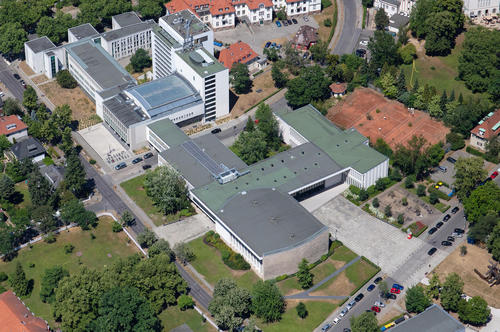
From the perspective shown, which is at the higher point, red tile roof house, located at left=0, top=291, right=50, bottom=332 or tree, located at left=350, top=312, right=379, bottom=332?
tree, located at left=350, top=312, right=379, bottom=332

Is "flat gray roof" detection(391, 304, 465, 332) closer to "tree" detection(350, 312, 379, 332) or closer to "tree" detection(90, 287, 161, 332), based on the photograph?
"tree" detection(350, 312, 379, 332)

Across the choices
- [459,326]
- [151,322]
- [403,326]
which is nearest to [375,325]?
[403,326]

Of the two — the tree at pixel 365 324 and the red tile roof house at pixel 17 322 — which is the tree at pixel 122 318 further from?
the tree at pixel 365 324

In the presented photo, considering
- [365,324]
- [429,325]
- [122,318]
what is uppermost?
[365,324]

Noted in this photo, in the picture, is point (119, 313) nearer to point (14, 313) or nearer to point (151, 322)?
point (151, 322)

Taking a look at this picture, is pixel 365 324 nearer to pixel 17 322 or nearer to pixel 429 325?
pixel 429 325

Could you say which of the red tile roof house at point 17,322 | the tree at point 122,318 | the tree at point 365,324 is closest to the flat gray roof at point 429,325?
the tree at point 365,324

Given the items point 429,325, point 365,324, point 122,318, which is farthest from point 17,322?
point 429,325

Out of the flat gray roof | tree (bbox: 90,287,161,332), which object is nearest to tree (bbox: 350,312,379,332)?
the flat gray roof
